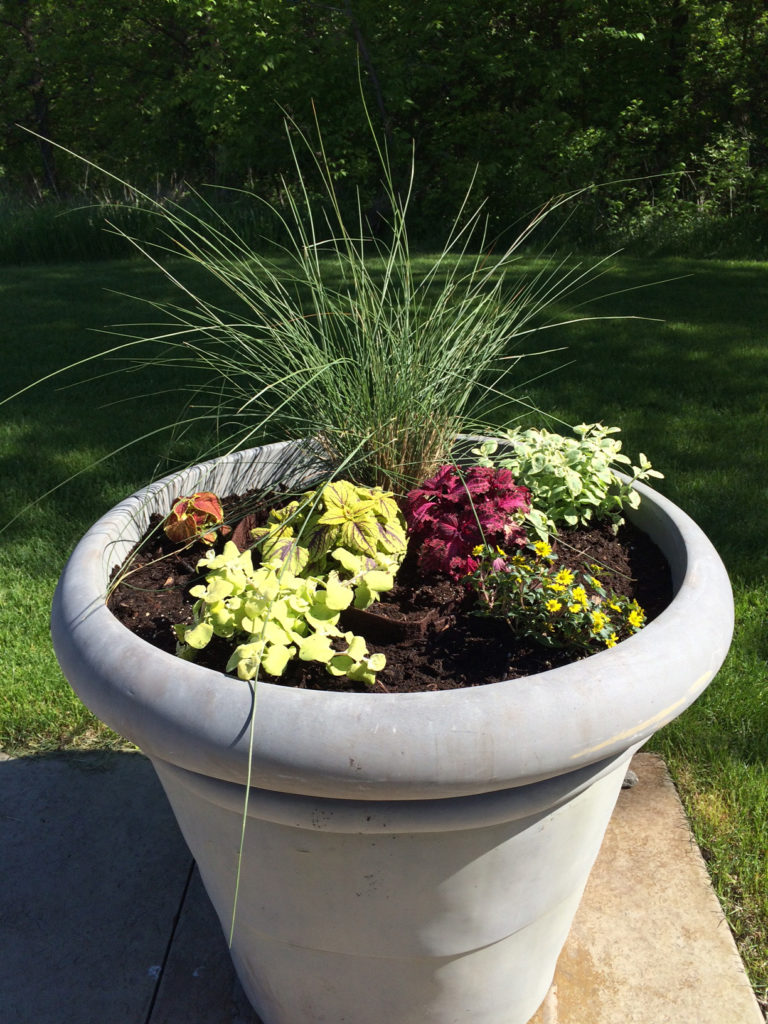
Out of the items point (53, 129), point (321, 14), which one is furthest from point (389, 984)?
point (53, 129)

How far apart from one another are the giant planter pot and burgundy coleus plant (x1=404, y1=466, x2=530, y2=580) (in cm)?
32

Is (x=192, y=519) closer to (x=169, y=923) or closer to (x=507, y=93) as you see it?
(x=169, y=923)

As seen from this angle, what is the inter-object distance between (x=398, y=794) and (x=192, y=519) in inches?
34.9

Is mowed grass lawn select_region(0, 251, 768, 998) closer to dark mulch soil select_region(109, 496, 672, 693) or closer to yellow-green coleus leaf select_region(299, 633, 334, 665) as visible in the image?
dark mulch soil select_region(109, 496, 672, 693)

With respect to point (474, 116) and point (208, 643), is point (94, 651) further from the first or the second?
point (474, 116)

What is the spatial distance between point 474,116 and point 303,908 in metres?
9.92

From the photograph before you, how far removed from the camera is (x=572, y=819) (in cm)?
126

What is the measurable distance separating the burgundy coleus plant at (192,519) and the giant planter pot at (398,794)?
0.78 ft

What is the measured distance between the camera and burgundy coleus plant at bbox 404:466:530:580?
1585mm

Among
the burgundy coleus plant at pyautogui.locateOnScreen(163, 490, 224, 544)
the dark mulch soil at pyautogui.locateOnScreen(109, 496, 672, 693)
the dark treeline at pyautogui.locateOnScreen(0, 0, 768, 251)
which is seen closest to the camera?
the dark mulch soil at pyautogui.locateOnScreen(109, 496, 672, 693)

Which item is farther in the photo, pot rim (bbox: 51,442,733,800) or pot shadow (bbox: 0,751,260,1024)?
pot shadow (bbox: 0,751,260,1024)

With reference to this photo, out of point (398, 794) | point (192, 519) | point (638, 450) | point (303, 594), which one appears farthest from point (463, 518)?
point (638, 450)

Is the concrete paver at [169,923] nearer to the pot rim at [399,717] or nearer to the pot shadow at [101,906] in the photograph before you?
the pot shadow at [101,906]

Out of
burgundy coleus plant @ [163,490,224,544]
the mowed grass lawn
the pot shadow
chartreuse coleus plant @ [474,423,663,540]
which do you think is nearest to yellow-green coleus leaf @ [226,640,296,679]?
burgundy coleus plant @ [163,490,224,544]
